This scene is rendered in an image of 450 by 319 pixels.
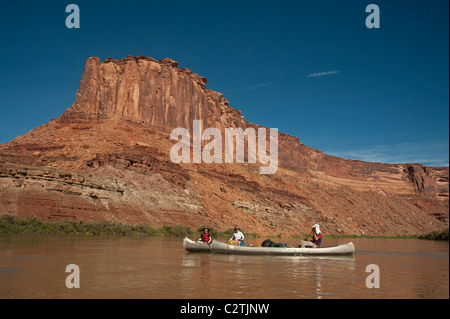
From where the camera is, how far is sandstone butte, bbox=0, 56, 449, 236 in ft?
128

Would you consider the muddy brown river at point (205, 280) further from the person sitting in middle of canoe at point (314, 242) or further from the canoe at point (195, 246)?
the canoe at point (195, 246)

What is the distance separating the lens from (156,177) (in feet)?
167

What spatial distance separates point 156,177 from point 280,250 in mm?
33953

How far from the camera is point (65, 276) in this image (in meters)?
10.8

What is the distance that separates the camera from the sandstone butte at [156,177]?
39.1m

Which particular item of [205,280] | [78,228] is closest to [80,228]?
[78,228]

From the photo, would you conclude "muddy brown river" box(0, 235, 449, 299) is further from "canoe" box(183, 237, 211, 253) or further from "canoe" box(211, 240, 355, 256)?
"canoe" box(183, 237, 211, 253)

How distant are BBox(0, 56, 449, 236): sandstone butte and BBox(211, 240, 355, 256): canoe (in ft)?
71.0

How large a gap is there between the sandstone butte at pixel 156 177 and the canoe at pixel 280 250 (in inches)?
852

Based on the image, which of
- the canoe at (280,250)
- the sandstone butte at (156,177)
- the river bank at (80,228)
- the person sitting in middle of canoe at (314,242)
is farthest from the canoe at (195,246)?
the sandstone butte at (156,177)

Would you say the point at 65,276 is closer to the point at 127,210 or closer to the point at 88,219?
the point at 88,219

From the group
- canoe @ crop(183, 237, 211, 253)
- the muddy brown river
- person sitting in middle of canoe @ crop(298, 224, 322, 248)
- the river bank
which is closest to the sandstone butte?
the river bank

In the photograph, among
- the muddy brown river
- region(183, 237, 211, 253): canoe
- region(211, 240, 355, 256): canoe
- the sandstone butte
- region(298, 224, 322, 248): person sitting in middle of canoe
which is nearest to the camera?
the muddy brown river

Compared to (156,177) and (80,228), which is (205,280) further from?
(156,177)
